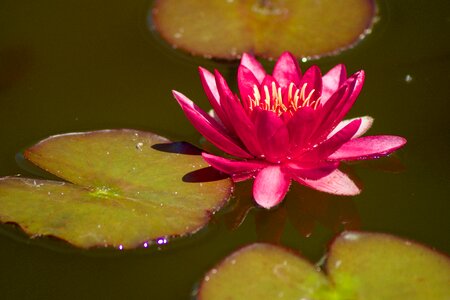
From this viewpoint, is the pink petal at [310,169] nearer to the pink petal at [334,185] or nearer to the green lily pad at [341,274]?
the pink petal at [334,185]

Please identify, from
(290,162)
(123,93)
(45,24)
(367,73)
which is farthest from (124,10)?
(290,162)

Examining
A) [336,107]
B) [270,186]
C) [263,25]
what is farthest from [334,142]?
[263,25]

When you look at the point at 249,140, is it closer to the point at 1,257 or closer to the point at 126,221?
the point at 126,221

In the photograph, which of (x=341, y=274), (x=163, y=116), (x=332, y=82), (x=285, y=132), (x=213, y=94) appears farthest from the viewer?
(x=163, y=116)

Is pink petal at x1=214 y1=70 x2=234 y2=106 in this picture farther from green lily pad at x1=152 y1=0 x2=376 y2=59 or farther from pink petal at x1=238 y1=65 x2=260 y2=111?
green lily pad at x1=152 y1=0 x2=376 y2=59

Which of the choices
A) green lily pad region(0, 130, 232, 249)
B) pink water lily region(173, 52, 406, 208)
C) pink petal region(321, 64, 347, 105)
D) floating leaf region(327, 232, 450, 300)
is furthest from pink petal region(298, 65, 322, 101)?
floating leaf region(327, 232, 450, 300)

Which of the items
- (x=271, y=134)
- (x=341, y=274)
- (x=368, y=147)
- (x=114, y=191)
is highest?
(x=271, y=134)

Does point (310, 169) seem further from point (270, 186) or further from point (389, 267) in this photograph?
point (389, 267)
